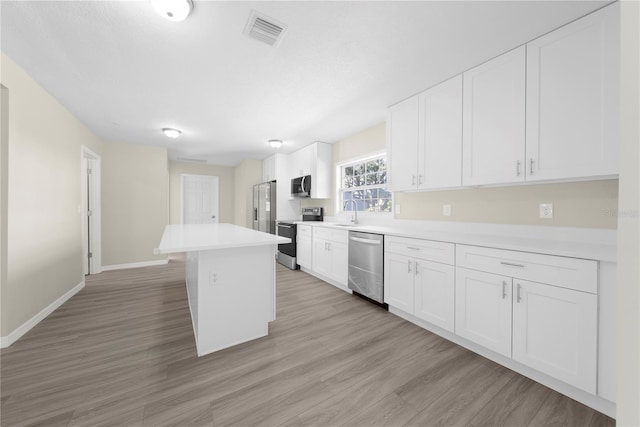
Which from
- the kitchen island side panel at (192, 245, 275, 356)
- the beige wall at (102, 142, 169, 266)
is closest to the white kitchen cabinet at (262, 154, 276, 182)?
the beige wall at (102, 142, 169, 266)

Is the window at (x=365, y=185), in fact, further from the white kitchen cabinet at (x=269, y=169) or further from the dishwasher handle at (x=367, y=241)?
the white kitchen cabinet at (x=269, y=169)

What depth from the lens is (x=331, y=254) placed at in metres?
3.60

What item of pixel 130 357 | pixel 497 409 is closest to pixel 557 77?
pixel 497 409

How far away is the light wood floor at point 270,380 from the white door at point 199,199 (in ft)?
14.5

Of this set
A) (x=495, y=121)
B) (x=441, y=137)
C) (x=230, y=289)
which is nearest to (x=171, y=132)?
(x=230, y=289)

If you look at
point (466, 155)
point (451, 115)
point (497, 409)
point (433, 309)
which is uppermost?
point (451, 115)

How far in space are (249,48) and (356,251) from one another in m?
2.38

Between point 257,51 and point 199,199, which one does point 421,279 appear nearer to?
point 257,51

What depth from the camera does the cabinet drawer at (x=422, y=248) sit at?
83.2 inches

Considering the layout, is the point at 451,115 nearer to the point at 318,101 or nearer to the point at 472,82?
the point at 472,82

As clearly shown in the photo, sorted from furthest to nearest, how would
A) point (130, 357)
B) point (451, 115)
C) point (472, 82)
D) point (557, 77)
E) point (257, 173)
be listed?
point (257, 173)
point (451, 115)
point (472, 82)
point (130, 357)
point (557, 77)

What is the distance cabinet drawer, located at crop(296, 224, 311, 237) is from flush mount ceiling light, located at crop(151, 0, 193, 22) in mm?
3112

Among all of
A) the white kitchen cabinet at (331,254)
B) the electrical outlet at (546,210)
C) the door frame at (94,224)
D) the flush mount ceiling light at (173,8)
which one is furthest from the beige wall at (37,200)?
the electrical outlet at (546,210)

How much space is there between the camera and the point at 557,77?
1728 millimetres
